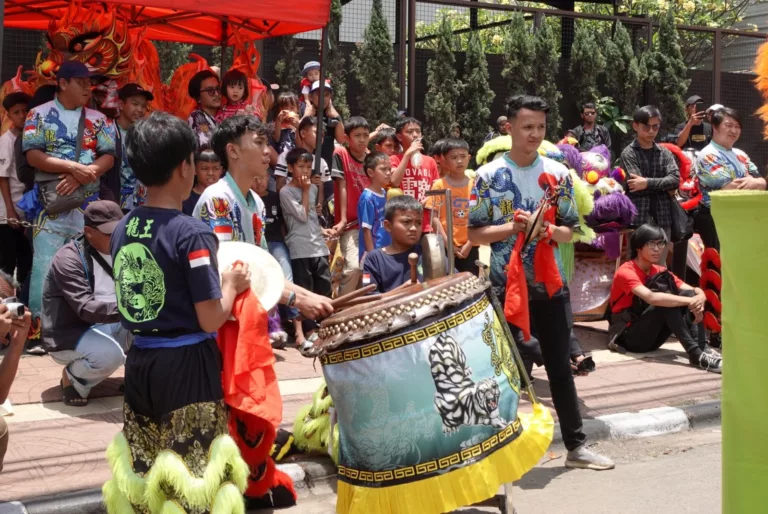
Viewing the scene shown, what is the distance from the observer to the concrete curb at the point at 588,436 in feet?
14.3

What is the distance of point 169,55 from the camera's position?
12.8 meters

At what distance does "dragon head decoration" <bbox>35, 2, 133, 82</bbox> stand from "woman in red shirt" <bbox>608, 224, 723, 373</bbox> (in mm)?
4784

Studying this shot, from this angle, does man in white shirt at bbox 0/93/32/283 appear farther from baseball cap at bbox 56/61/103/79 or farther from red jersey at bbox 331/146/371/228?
red jersey at bbox 331/146/371/228

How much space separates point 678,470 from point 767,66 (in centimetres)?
251

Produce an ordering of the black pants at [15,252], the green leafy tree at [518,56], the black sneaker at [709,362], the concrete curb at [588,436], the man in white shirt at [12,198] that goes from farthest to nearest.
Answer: the green leafy tree at [518,56]
the black sneaker at [709,362]
the black pants at [15,252]
the man in white shirt at [12,198]
the concrete curb at [588,436]

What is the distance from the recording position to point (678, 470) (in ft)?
18.1

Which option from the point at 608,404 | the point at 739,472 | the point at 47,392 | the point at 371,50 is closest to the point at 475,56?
the point at 371,50

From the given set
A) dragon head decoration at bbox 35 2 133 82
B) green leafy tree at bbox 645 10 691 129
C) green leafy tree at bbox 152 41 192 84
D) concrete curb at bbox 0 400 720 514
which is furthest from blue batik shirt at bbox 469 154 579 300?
green leafy tree at bbox 645 10 691 129

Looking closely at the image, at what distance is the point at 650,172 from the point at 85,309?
5614 mm

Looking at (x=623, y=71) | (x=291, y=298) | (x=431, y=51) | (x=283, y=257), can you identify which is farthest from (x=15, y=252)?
(x=623, y=71)

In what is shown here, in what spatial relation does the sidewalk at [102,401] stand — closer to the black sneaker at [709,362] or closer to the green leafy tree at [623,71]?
the black sneaker at [709,362]

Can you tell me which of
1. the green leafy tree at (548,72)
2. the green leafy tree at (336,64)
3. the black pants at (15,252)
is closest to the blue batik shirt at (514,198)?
the black pants at (15,252)

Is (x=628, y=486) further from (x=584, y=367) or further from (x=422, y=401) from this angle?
(x=584, y=367)

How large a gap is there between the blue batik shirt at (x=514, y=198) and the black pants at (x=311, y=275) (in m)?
2.99
